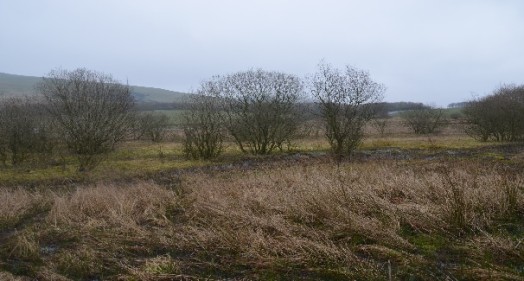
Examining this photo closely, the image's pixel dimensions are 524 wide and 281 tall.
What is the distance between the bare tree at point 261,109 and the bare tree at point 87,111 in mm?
6155

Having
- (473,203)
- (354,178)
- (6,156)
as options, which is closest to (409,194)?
(473,203)

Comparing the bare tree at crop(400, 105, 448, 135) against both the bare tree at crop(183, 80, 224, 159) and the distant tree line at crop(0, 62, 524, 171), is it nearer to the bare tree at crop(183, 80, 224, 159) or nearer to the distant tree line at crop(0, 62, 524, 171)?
the distant tree line at crop(0, 62, 524, 171)

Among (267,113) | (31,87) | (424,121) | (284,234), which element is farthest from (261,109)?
(31,87)

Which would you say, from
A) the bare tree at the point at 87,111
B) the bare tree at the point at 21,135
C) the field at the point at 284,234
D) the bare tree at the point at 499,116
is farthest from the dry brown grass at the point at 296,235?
the bare tree at the point at 499,116

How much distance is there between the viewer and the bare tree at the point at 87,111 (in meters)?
19.5

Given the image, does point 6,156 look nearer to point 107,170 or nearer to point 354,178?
point 107,170

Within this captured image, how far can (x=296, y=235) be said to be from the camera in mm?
5996

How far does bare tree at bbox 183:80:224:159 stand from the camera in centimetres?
2175

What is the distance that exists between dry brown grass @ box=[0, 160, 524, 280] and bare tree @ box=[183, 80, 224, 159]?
42.7 feet

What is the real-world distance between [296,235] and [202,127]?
16.3m

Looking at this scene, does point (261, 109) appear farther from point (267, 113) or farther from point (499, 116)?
point (499, 116)

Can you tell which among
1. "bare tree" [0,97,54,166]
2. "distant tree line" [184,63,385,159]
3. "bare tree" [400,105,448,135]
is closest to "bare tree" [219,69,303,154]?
"distant tree line" [184,63,385,159]

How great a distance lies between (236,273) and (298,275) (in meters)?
0.80

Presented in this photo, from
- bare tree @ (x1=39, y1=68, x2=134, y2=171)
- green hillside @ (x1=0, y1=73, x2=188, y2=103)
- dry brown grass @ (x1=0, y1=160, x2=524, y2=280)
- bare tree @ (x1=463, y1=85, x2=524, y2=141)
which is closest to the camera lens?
dry brown grass @ (x1=0, y1=160, x2=524, y2=280)
